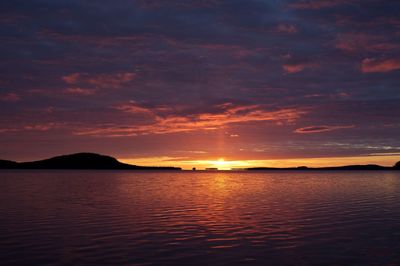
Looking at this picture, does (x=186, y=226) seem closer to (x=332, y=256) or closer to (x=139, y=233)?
(x=139, y=233)

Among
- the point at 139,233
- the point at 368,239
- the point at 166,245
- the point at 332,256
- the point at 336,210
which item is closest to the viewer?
the point at 332,256

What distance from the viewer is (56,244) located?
29.7m

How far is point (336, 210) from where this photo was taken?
2077 inches

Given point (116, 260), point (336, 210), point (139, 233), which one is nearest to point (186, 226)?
point (139, 233)

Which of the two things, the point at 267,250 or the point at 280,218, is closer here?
the point at 267,250

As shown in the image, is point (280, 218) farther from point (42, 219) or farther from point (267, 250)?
point (42, 219)

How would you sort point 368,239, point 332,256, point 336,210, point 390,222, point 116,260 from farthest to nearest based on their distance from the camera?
point 336,210
point 390,222
point 368,239
point 332,256
point 116,260

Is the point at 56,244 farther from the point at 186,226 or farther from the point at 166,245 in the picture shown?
the point at 186,226

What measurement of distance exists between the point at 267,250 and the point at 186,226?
1228 centimetres

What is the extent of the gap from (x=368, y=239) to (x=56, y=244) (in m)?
24.0

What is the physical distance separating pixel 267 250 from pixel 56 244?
50.0 feet

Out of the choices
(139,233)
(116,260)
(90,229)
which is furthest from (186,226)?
(116,260)

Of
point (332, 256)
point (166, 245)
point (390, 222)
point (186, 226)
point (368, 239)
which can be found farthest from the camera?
point (390, 222)

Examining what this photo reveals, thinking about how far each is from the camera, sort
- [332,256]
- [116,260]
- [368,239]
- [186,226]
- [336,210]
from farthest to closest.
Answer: [336,210]
[186,226]
[368,239]
[332,256]
[116,260]
